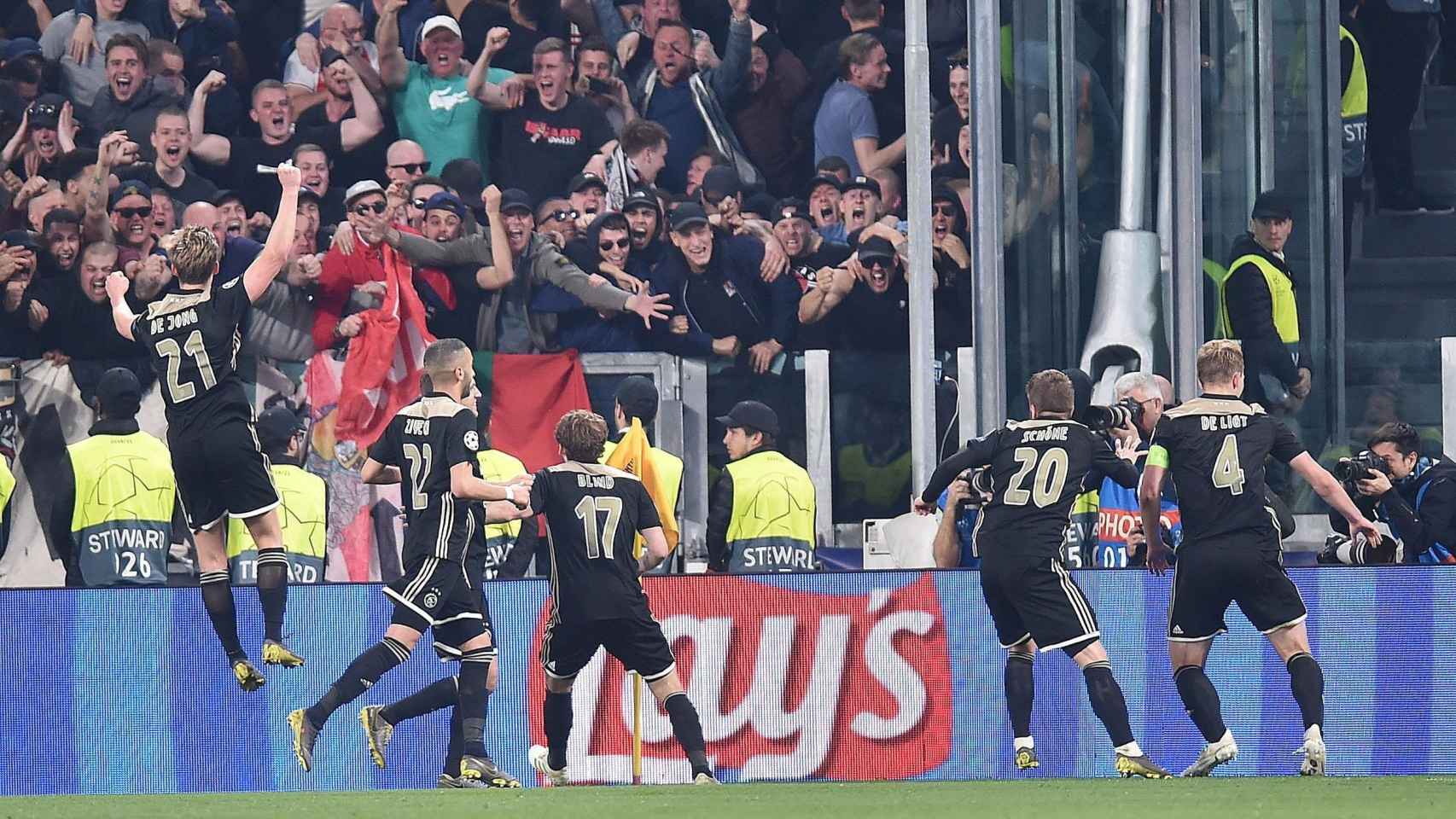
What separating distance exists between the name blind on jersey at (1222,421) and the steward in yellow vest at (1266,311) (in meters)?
5.44

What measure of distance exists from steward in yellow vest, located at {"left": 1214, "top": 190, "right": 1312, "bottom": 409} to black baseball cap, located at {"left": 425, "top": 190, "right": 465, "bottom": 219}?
500 centimetres

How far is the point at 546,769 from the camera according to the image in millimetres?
9742

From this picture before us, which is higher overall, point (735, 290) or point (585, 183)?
point (585, 183)

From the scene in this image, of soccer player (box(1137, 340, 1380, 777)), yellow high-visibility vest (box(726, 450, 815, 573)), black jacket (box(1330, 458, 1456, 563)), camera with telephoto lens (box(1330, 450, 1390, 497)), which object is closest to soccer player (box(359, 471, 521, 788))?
yellow high-visibility vest (box(726, 450, 815, 573))

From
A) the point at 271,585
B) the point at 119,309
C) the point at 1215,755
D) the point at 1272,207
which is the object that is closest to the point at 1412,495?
the point at 1215,755

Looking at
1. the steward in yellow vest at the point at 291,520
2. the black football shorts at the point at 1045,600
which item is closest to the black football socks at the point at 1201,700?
the black football shorts at the point at 1045,600

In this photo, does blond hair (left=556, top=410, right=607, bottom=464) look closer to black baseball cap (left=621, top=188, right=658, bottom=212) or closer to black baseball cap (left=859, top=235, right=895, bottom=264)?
black baseball cap (left=621, top=188, right=658, bottom=212)

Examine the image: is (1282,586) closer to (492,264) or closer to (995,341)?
(995,341)

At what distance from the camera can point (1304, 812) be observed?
714cm

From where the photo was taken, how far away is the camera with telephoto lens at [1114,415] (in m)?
10.5

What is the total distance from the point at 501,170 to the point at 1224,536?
8.17m

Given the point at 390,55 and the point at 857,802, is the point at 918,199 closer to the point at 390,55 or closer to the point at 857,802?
the point at 390,55

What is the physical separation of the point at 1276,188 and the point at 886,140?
2.78 m

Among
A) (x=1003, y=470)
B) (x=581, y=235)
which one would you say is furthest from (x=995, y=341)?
(x=1003, y=470)
